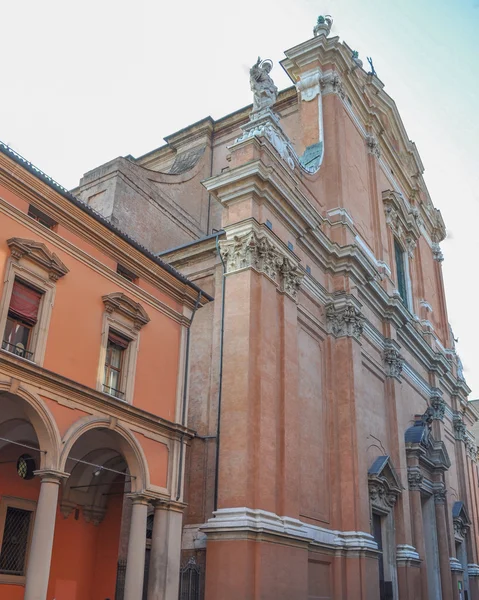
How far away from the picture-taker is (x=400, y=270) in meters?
24.4

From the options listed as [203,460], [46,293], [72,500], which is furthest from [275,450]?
[46,293]

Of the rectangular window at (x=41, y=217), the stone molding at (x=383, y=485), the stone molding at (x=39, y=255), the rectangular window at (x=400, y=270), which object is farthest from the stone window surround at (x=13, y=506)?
the rectangular window at (x=400, y=270)

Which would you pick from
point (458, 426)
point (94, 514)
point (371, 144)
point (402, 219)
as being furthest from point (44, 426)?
point (458, 426)

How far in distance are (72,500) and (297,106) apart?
556 inches

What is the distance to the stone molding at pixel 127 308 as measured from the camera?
10953 millimetres

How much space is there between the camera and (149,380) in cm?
1152

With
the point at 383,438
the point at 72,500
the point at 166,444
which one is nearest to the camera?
the point at 166,444

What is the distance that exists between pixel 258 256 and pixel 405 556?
30.2 feet

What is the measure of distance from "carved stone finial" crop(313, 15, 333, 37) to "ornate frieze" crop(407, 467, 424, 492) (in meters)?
14.0

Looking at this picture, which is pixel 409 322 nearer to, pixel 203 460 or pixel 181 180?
pixel 181 180

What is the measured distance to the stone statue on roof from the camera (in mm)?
16266

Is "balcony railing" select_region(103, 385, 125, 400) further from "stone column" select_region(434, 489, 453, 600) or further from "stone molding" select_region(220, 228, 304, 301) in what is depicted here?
"stone column" select_region(434, 489, 453, 600)

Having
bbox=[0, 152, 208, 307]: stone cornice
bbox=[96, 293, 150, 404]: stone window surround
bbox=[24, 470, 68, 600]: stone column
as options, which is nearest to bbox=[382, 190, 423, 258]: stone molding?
bbox=[0, 152, 208, 307]: stone cornice

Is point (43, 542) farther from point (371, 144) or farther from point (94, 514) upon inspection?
point (371, 144)
